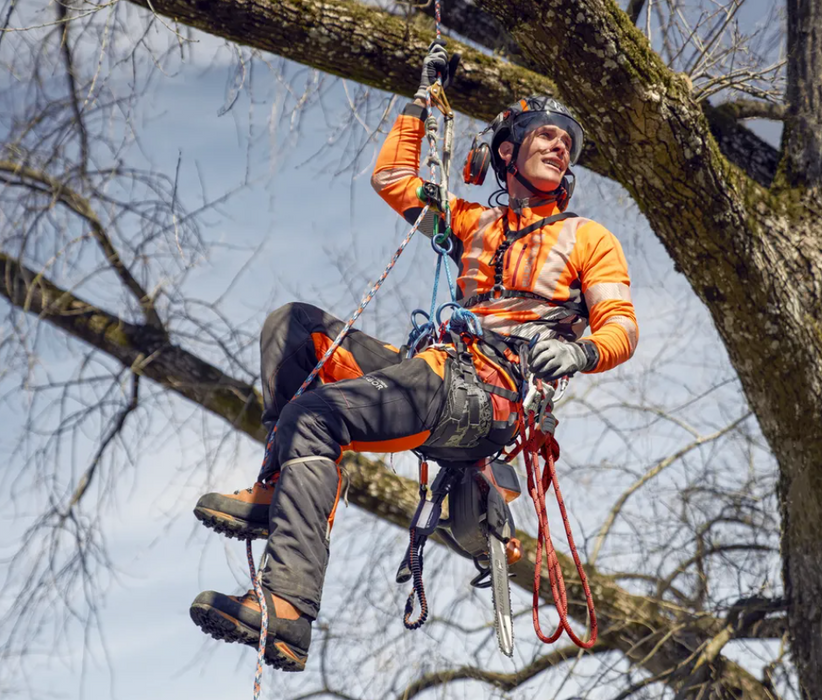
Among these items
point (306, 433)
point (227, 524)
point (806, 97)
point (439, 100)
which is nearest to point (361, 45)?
point (439, 100)

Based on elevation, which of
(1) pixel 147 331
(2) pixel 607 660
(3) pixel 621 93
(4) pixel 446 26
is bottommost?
(2) pixel 607 660

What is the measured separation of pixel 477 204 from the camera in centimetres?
381

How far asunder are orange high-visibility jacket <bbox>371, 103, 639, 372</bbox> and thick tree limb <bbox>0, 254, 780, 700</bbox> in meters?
2.46

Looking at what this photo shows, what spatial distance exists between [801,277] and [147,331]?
3608 millimetres

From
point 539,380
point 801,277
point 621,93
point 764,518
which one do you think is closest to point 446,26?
point 621,93

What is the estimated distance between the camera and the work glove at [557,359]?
10.3 feet

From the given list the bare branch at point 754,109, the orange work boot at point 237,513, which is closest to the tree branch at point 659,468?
the bare branch at point 754,109

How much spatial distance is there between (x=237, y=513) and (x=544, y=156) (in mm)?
1675

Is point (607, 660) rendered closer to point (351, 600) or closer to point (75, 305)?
point (351, 600)

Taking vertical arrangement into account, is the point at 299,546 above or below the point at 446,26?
below

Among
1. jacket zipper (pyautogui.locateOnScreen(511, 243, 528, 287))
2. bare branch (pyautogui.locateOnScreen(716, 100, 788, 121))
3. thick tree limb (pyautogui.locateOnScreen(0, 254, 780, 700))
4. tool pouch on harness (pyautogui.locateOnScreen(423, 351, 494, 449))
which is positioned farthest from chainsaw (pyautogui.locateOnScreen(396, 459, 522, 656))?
bare branch (pyautogui.locateOnScreen(716, 100, 788, 121))

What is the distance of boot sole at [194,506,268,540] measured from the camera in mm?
3150

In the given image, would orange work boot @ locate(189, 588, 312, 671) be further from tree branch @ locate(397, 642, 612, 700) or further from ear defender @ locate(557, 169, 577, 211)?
tree branch @ locate(397, 642, 612, 700)

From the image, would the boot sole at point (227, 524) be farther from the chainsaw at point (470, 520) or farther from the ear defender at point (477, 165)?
the ear defender at point (477, 165)
